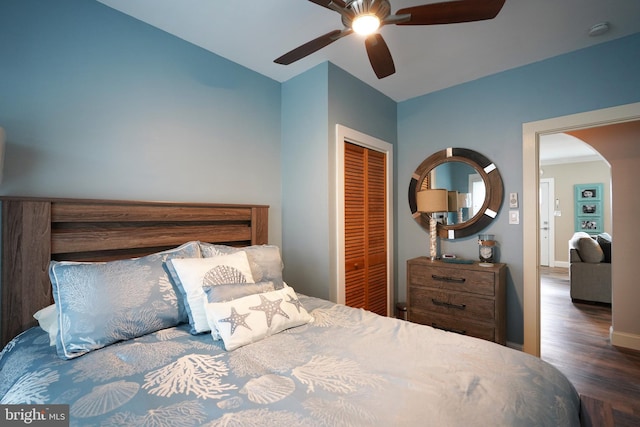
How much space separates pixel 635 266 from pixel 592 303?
5.43 ft

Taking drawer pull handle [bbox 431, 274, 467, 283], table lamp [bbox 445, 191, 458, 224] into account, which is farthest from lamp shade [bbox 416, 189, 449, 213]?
drawer pull handle [bbox 431, 274, 467, 283]

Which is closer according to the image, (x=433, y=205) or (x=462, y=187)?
(x=433, y=205)

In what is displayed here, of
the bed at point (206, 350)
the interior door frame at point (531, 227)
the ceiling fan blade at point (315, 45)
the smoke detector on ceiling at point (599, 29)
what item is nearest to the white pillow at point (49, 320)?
the bed at point (206, 350)

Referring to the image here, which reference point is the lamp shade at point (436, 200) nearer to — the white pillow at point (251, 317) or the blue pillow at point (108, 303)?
the white pillow at point (251, 317)

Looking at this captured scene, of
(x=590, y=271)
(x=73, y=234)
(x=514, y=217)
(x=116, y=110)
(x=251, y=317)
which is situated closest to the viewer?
(x=251, y=317)

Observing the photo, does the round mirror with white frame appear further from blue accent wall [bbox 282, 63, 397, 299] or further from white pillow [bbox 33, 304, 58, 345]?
white pillow [bbox 33, 304, 58, 345]

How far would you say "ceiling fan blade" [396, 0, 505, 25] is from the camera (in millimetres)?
1286

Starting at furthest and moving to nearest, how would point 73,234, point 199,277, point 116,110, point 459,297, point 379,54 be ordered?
1. point 459,297
2. point 116,110
3. point 379,54
4. point 73,234
5. point 199,277

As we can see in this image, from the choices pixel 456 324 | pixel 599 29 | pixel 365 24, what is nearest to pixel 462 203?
pixel 456 324

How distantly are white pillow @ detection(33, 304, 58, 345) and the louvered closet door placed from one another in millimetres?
1957

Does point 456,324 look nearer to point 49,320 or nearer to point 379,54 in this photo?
point 379,54

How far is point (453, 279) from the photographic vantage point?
100.0 inches

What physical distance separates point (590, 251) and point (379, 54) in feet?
14.9

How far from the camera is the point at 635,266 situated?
2787 mm
